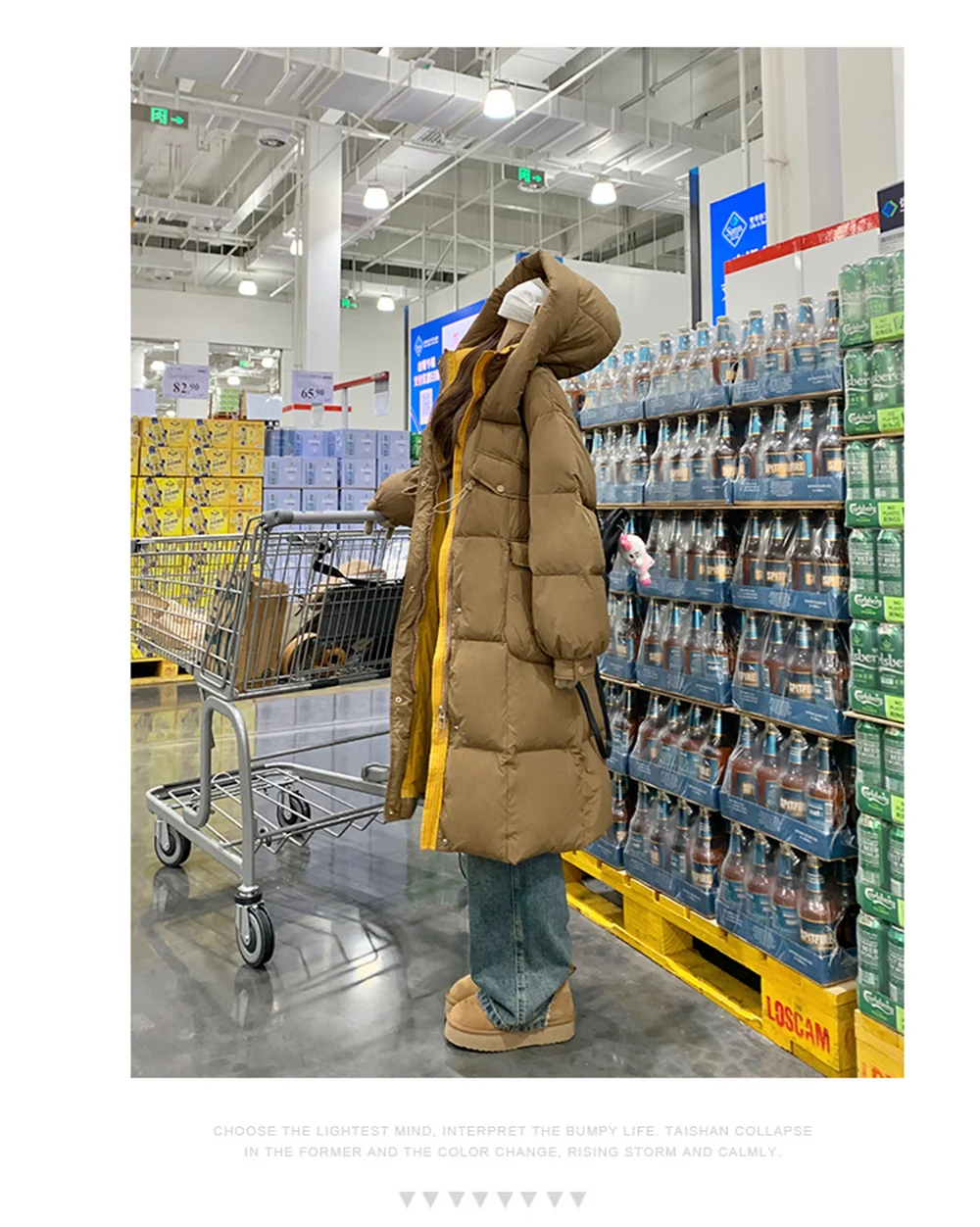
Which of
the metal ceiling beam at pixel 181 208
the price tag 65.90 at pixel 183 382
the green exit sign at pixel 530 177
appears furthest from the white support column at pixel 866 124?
the metal ceiling beam at pixel 181 208

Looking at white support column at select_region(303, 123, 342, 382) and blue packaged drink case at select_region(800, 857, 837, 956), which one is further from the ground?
white support column at select_region(303, 123, 342, 382)

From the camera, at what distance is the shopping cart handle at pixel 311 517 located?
9.46 feet

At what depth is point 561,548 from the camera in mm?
2033

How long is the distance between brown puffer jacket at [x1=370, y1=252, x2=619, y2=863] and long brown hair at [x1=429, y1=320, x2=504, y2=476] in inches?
3.5

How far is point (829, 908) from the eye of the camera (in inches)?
90.4

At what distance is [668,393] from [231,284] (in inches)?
662

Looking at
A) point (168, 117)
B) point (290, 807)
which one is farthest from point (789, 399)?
point (168, 117)

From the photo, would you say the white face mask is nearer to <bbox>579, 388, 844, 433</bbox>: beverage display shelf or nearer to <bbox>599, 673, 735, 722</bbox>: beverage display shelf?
<bbox>579, 388, 844, 433</bbox>: beverage display shelf

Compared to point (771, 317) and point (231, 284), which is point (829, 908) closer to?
point (771, 317)

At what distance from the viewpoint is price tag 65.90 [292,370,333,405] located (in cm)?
954

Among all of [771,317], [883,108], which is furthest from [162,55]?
[771,317]

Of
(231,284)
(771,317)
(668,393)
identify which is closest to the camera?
(771,317)

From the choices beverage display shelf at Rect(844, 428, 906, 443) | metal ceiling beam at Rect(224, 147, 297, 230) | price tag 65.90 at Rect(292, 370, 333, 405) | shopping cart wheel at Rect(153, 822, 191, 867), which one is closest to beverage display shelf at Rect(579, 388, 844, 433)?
beverage display shelf at Rect(844, 428, 906, 443)
